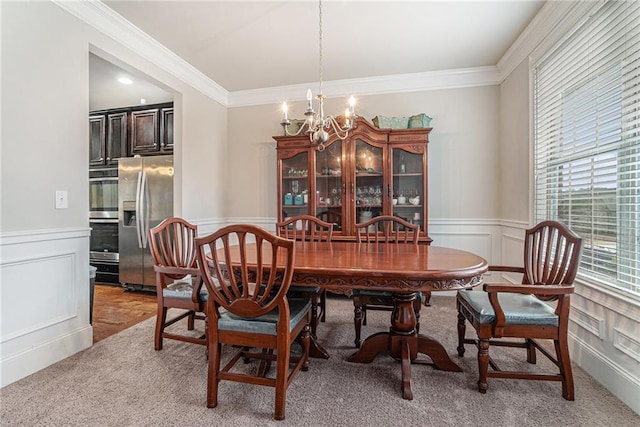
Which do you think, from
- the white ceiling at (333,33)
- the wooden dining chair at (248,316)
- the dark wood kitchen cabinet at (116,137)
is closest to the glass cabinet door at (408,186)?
the white ceiling at (333,33)

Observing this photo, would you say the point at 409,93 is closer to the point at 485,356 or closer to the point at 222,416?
the point at 485,356

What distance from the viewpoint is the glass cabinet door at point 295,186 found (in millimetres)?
3697

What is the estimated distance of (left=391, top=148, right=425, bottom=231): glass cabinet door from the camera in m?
3.43

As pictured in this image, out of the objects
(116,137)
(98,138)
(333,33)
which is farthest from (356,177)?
(98,138)

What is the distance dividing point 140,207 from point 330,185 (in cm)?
229

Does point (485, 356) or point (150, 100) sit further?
point (150, 100)

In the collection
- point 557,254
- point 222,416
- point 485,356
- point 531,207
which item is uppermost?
point 531,207

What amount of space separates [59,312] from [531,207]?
3783 mm

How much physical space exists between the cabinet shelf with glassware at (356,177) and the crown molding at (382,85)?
62cm

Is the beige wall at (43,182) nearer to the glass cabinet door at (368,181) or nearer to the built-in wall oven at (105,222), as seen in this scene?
the built-in wall oven at (105,222)

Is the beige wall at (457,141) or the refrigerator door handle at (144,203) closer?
the beige wall at (457,141)

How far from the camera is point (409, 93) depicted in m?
3.68

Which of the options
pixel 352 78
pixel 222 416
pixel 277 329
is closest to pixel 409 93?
pixel 352 78

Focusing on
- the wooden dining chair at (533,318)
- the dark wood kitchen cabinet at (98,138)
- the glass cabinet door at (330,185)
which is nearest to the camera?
the wooden dining chair at (533,318)
